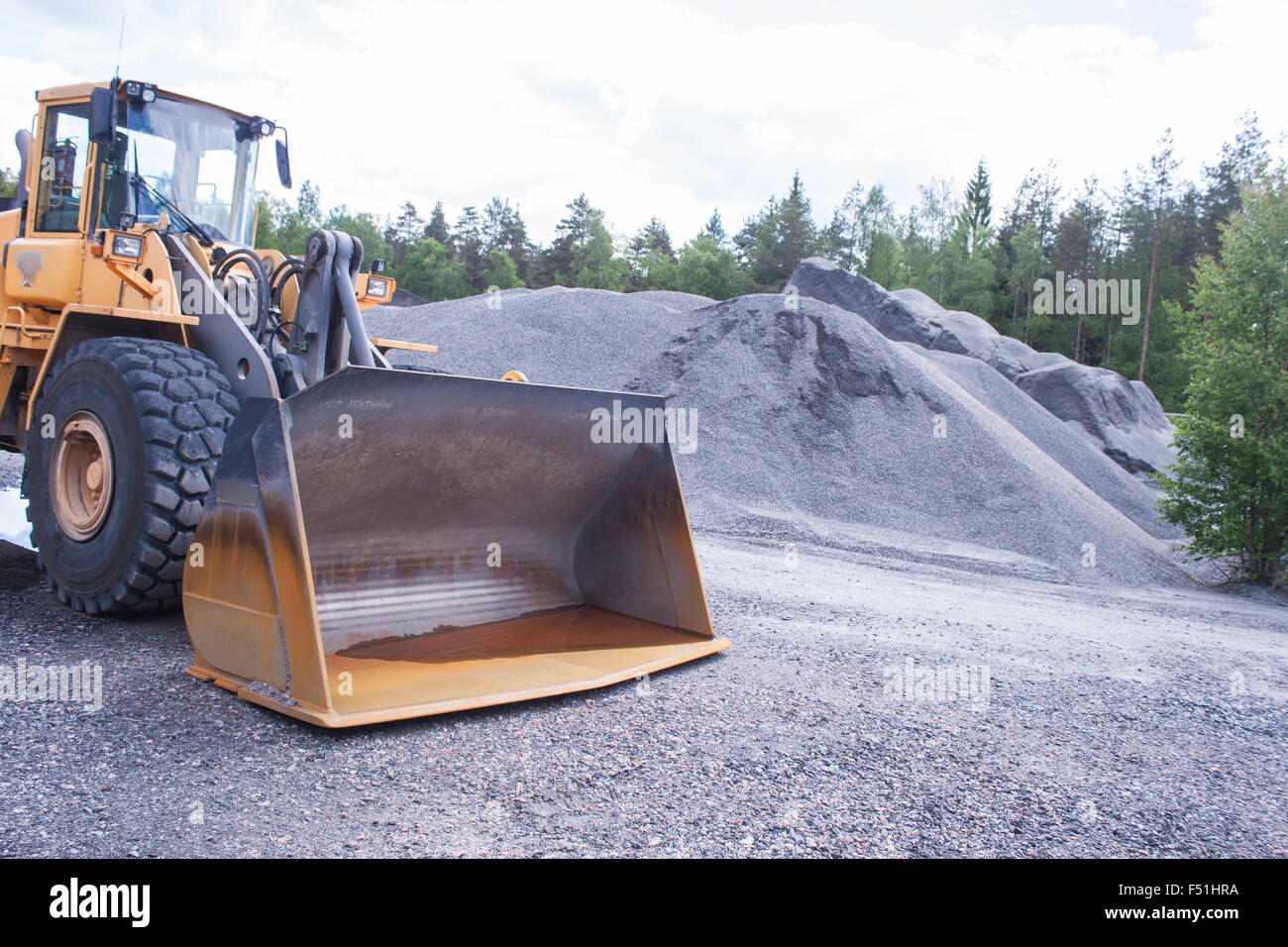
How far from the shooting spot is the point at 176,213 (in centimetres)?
474

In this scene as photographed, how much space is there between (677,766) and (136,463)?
7.95ft

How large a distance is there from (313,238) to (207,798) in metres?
2.61

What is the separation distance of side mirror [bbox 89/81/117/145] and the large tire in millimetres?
988

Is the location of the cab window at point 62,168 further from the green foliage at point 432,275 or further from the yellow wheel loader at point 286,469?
the green foliage at point 432,275

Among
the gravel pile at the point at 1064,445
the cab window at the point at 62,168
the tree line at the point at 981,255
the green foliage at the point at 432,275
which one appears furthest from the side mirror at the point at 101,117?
the green foliage at the point at 432,275

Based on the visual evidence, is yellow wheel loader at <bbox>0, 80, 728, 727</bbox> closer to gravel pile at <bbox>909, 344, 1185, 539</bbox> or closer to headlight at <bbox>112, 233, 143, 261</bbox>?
headlight at <bbox>112, 233, 143, 261</bbox>

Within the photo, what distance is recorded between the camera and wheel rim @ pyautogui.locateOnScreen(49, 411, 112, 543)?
3.79m

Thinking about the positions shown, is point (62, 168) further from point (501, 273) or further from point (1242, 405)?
point (501, 273)

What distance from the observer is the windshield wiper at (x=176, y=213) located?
464 centimetres

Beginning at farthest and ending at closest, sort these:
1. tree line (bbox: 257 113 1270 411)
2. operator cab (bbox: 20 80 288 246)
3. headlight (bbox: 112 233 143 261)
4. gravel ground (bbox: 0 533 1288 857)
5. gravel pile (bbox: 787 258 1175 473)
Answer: tree line (bbox: 257 113 1270 411) < gravel pile (bbox: 787 258 1175 473) < operator cab (bbox: 20 80 288 246) < headlight (bbox: 112 233 143 261) < gravel ground (bbox: 0 533 1288 857)

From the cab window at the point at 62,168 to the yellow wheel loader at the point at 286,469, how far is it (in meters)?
0.01

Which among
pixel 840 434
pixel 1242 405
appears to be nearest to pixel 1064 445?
pixel 1242 405

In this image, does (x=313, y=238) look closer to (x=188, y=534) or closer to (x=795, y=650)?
(x=188, y=534)

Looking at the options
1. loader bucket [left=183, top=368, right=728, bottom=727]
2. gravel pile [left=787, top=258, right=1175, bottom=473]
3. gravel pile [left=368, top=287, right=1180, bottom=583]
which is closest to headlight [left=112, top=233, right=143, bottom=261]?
loader bucket [left=183, top=368, right=728, bottom=727]
